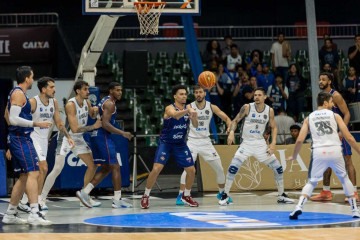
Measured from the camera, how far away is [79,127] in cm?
1622

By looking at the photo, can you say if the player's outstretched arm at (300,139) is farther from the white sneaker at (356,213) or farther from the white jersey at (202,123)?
the white jersey at (202,123)

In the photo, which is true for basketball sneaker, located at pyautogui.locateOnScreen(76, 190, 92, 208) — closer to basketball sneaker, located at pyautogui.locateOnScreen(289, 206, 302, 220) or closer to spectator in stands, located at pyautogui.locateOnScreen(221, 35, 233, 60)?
basketball sneaker, located at pyautogui.locateOnScreen(289, 206, 302, 220)

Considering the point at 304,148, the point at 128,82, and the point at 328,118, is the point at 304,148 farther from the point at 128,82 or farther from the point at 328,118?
the point at 328,118

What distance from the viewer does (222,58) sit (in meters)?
26.9

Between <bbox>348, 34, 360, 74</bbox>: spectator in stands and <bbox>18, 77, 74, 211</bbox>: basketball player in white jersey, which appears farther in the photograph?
<bbox>348, 34, 360, 74</bbox>: spectator in stands

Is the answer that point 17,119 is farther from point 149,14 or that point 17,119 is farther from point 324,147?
point 149,14

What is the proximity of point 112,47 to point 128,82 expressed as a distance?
9.74 metres

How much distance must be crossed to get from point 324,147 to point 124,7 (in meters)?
5.53

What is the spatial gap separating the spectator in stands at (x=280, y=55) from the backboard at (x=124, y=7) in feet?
31.8

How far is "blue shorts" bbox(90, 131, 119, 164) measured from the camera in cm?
1606

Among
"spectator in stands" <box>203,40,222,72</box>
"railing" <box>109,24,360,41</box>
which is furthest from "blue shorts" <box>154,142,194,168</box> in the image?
"railing" <box>109,24,360,41</box>

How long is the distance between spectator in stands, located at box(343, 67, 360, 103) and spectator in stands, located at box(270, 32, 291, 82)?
223 cm

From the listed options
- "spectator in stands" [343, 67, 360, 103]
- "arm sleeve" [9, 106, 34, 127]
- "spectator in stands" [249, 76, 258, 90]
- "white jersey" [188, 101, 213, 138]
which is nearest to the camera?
"arm sleeve" [9, 106, 34, 127]

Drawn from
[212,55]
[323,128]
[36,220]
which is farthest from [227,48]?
[36,220]
